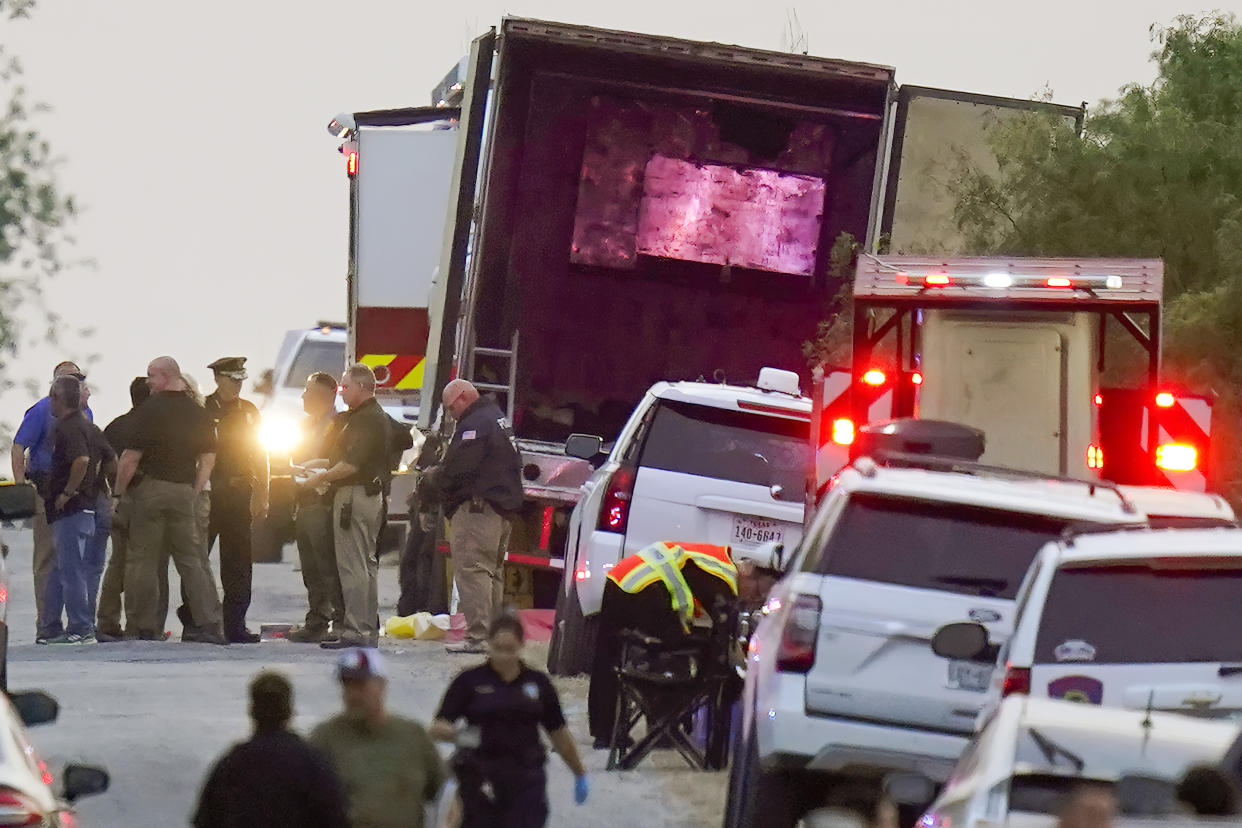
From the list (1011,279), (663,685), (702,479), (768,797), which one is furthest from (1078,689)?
(702,479)

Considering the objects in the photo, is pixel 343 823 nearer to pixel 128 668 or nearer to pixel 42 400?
pixel 128 668

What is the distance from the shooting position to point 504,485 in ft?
58.9

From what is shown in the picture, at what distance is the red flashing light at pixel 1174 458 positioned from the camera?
48.0 ft

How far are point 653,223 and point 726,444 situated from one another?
4.43m

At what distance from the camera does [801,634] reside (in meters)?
10.1

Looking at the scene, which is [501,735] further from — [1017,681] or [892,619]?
[1017,681]

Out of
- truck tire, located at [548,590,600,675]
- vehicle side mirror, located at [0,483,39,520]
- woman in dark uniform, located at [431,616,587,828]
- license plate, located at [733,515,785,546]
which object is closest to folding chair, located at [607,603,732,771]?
license plate, located at [733,515,785,546]

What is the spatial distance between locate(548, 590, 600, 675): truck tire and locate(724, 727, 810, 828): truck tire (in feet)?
18.8

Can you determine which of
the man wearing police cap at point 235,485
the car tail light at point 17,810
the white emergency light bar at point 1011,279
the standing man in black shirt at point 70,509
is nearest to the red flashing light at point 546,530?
the man wearing police cap at point 235,485

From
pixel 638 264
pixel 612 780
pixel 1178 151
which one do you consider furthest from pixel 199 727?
pixel 1178 151

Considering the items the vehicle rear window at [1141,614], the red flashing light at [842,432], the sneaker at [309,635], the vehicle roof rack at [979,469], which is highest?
the vehicle roof rack at [979,469]

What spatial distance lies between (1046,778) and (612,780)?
6.02 meters

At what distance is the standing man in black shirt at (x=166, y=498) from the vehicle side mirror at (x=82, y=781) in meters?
10.9

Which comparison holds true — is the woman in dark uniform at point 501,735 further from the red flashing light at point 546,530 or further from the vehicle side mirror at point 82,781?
the red flashing light at point 546,530
